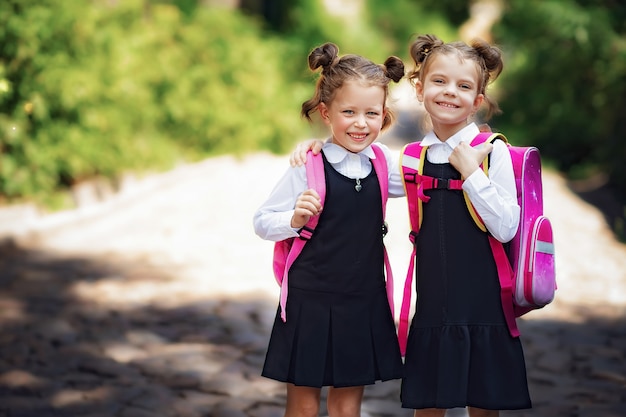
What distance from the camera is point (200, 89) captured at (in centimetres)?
1206

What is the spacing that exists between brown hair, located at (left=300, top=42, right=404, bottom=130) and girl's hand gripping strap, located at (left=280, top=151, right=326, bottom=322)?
0.18 metres

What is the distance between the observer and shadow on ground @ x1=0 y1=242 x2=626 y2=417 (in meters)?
4.08

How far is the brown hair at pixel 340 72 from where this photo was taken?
2.92 metres

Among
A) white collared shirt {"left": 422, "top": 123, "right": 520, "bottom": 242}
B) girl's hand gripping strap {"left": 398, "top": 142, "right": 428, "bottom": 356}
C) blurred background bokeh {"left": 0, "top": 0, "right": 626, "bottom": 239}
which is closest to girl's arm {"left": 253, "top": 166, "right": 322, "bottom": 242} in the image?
girl's hand gripping strap {"left": 398, "top": 142, "right": 428, "bottom": 356}

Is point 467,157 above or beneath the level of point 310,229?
above

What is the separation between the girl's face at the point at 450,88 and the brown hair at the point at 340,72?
0.11 meters

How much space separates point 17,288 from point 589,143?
9294mm

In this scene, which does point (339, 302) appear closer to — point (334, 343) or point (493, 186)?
point (334, 343)

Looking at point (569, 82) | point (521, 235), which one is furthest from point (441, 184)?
point (569, 82)

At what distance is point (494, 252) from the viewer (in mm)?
2977

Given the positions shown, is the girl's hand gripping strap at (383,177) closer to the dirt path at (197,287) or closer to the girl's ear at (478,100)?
the girl's ear at (478,100)

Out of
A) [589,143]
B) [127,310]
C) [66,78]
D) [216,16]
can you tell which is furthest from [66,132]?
[589,143]

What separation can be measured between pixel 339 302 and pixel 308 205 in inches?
14.2

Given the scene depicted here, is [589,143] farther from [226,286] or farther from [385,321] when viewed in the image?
[385,321]
